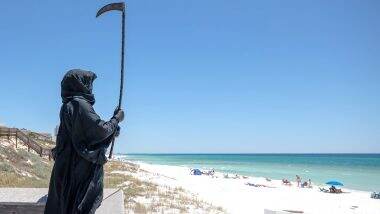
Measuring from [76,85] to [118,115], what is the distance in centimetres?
42

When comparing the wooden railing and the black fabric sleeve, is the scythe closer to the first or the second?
the black fabric sleeve

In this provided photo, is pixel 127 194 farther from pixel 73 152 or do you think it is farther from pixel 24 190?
pixel 73 152

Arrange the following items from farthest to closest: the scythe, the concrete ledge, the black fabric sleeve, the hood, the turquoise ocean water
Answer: the turquoise ocean water < the concrete ledge < the scythe < the hood < the black fabric sleeve

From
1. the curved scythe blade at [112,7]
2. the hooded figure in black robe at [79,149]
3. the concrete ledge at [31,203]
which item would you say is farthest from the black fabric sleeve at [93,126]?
the concrete ledge at [31,203]

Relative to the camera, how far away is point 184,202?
16.5 metres

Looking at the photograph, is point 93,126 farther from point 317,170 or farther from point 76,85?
point 317,170

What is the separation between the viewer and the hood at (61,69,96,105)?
4.15 meters

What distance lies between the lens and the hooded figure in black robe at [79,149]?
400cm

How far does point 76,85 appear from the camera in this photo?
4.15 metres

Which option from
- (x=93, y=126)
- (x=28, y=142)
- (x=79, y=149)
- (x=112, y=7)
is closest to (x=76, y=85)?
(x=93, y=126)

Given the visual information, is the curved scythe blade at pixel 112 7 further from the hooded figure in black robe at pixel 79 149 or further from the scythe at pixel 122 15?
the hooded figure in black robe at pixel 79 149

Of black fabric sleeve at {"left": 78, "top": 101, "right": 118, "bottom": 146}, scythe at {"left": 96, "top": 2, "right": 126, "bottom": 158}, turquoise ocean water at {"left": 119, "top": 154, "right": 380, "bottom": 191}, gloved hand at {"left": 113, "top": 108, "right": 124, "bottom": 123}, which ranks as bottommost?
turquoise ocean water at {"left": 119, "top": 154, "right": 380, "bottom": 191}


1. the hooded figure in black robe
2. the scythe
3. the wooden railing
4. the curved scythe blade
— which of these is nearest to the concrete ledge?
the hooded figure in black robe

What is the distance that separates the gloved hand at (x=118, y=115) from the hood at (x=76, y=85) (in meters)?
0.21
